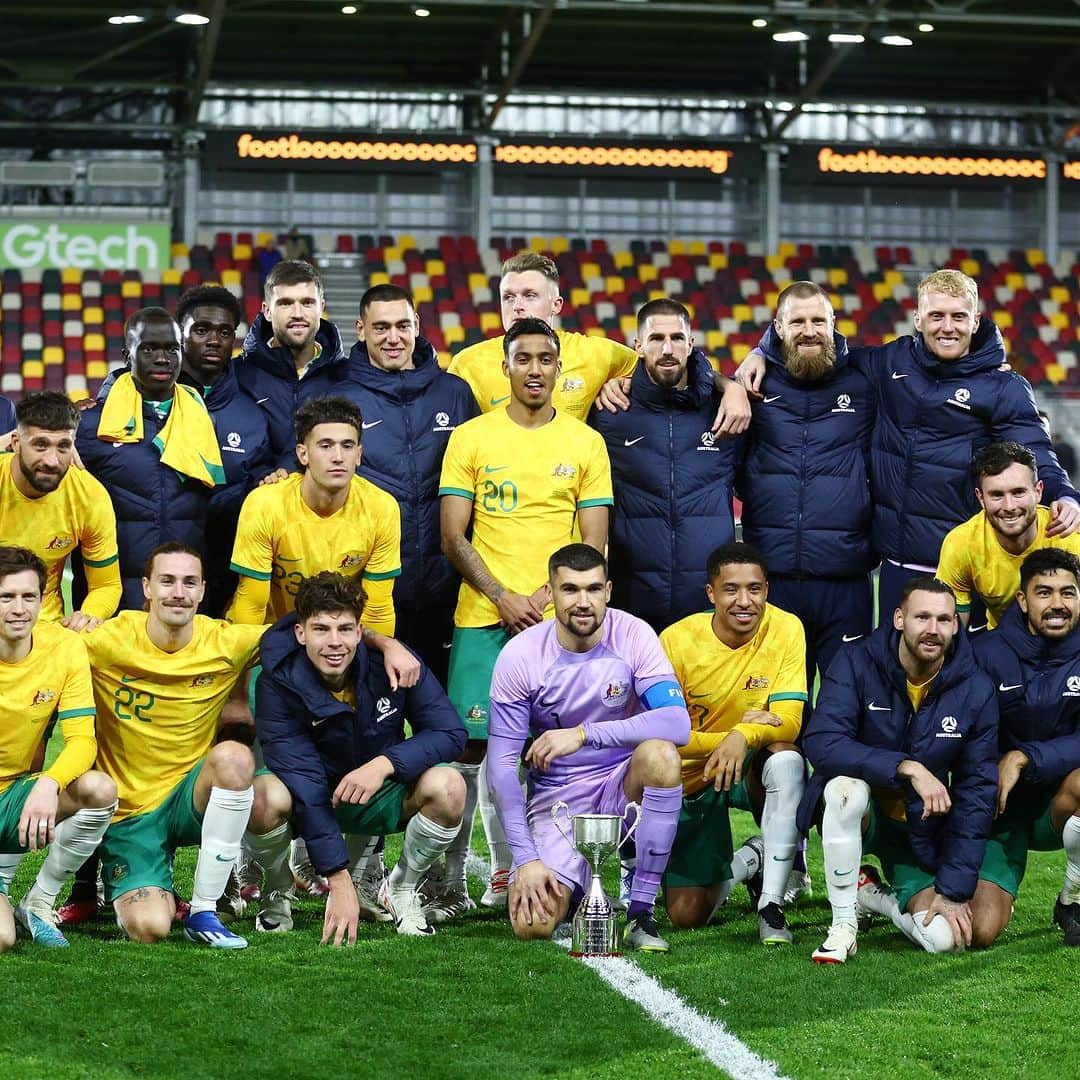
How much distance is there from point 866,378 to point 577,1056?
3.32 m

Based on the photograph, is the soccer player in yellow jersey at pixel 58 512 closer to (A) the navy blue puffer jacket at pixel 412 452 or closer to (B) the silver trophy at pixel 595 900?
(A) the navy blue puffer jacket at pixel 412 452

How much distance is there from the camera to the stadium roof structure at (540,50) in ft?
70.4

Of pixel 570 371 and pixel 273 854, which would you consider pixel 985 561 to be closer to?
pixel 570 371

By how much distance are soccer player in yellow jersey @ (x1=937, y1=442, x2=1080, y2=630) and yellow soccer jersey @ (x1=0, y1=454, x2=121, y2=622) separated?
299 cm

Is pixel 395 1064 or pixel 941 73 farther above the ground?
pixel 941 73

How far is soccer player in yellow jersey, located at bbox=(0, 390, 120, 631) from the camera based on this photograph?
5.80 m

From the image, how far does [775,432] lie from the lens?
6801 mm

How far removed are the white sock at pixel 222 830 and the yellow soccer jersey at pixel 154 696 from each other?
34cm

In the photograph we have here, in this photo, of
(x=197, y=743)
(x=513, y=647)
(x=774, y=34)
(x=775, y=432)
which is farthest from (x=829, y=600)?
(x=774, y=34)

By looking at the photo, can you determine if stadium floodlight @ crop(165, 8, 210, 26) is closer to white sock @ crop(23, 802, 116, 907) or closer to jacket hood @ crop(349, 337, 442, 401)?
jacket hood @ crop(349, 337, 442, 401)

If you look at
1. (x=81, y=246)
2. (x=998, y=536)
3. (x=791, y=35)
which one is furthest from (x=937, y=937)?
(x=81, y=246)

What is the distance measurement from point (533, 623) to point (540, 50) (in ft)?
62.6

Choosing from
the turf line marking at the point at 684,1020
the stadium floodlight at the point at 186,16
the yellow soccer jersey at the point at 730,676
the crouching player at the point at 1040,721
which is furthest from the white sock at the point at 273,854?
the stadium floodlight at the point at 186,16

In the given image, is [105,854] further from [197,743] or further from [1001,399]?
[1001,399]
